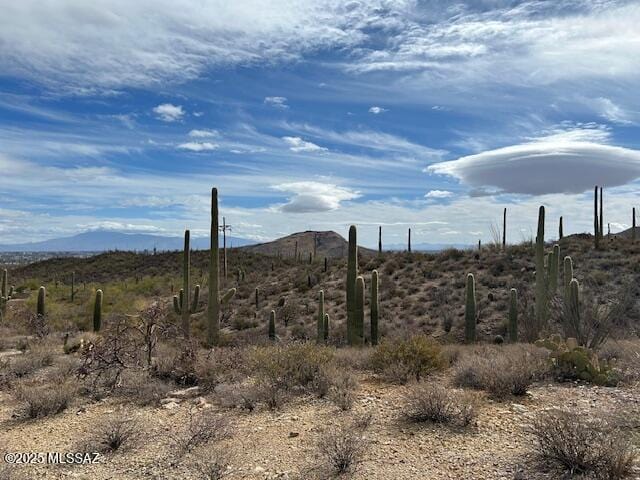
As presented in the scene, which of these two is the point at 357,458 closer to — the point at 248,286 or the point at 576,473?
the point at 576,473

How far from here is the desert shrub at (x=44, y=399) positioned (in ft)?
25.3

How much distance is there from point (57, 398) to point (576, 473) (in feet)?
23.0

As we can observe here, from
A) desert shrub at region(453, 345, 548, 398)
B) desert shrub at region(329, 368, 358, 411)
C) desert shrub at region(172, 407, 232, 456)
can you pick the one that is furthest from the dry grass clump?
desert shrub at region(453, 345, 548, 398)

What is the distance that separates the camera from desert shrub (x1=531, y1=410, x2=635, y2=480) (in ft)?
16.0

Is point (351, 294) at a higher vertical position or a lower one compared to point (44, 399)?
higher

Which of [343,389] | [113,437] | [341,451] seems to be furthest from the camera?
[343,389]

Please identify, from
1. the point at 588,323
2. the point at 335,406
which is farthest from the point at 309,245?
the point at 335,406

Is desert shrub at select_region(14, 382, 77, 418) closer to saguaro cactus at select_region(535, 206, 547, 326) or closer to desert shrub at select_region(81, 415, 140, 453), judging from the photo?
desert shrub at select_region(81, 415, 140, 453)

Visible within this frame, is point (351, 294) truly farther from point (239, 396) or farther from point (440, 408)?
point (440, 408)

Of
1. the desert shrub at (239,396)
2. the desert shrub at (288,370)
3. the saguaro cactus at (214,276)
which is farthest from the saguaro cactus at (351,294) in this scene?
the desert shrub at (239,396)

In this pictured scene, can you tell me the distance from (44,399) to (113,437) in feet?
6.97

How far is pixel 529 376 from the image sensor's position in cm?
807

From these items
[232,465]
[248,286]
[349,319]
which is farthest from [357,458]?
[248,286]

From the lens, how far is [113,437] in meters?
6.39
